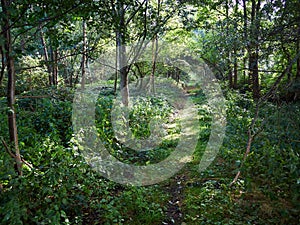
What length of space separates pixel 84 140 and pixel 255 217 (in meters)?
3.04

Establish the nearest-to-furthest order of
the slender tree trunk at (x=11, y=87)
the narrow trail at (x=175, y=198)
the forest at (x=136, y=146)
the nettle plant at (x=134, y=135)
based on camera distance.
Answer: the slender tree trunk at (x=11, y=87) → the forest at (x=136, y=146) → the narrow trail at (x=175, y=198) → the nettle plant at (x=134, y=135)

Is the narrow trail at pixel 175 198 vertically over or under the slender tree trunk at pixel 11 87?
under

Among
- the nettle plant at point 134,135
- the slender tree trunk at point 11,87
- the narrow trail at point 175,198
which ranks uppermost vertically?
the slender tree trunk at point 11,87

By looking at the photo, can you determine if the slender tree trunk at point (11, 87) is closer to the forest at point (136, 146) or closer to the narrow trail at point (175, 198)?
the forest at point (136, 146)

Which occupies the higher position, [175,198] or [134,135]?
[134,135]

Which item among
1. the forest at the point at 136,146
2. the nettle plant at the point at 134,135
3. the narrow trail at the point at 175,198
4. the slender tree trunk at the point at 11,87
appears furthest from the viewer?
the nettle plant at the point at 134,135

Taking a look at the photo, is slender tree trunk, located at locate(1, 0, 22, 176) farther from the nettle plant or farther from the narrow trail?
the nettle plant

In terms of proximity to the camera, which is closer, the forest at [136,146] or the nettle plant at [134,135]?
the forest at [136,146]

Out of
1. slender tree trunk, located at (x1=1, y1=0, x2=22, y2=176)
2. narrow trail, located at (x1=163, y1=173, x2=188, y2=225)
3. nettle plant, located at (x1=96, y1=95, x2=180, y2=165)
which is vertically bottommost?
narrow trail, located at (x1=163, y1=173, x2=188, y2=225)

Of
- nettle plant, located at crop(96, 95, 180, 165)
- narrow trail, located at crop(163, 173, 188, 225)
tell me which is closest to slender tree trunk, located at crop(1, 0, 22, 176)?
narrow trail, located at crop(163, 173, 188, 225)

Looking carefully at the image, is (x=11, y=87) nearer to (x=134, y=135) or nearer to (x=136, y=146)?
(x=136, y=146)

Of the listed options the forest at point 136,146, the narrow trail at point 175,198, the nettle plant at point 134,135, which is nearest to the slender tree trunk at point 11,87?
the forest at point 136,146

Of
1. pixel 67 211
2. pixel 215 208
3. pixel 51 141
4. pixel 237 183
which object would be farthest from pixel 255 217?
pixel 51 141

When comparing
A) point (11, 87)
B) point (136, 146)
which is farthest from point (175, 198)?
point (11, 87)
